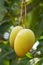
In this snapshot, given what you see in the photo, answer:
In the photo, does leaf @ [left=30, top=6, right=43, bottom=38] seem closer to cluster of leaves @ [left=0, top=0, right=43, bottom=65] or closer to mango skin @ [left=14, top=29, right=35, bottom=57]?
cluster of leaves @ [left=0, top=0, right=43, bottom=65]

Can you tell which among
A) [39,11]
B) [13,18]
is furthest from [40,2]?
[13,18]

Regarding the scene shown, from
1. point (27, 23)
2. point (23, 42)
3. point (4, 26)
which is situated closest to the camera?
point (23, 42)

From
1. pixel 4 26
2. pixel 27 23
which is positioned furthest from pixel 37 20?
pixel 4 26

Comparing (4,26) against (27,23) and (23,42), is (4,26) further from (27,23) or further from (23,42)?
(23,42)

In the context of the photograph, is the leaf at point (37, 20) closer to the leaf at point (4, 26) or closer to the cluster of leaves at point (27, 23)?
the cluster of leaves at point (27, 23)

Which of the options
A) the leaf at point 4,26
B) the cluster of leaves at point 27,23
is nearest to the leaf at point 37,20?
the cluster of leaves at point 27,23

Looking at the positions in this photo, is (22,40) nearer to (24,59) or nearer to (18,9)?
(24,59)
